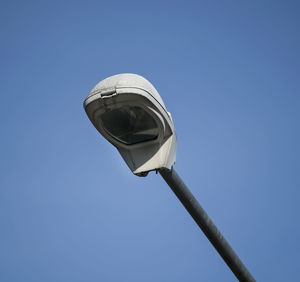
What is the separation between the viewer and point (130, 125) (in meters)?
6.00

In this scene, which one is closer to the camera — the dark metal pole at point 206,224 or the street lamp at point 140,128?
the street lamp at point 140,128

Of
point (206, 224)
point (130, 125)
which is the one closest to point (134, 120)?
point (130, 125)

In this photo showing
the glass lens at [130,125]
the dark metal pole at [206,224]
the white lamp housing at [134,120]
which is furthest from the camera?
the dark metal pole at [206,224]

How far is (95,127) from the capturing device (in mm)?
6039

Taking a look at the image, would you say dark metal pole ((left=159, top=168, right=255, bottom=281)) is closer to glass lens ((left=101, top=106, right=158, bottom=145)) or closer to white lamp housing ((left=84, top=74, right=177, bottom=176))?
white lamp housing ((left=84, top=74, right=177, bottom=176))

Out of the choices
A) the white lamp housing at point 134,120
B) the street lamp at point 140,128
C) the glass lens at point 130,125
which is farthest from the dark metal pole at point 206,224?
the glass lens at point 130,125

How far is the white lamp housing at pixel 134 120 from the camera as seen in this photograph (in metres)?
5.54

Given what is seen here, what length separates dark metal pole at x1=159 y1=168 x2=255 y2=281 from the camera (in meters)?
5.96

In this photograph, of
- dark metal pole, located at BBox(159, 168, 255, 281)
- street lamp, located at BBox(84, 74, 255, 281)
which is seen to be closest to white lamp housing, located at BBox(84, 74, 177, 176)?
street lamp, located at BBox(84, 74, 255, 281)

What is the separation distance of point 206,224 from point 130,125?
2.17 m

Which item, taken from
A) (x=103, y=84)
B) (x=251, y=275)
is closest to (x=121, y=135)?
(x=103, y=84)

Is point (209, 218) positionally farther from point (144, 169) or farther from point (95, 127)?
point (95, 127)

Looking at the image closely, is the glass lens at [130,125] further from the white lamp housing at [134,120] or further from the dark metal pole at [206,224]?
the dark metal pole at [206,224]

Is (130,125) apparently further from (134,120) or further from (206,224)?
(206,224)
